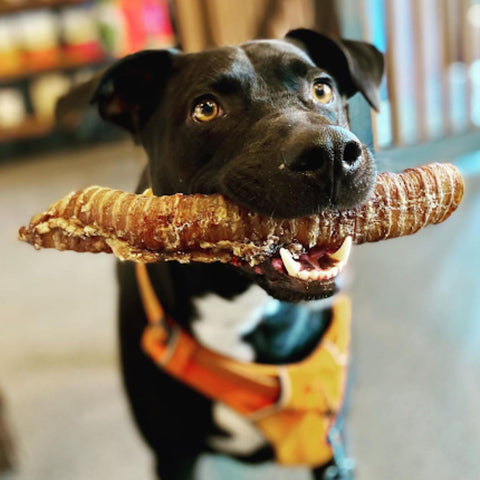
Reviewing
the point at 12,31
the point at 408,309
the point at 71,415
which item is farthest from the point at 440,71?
the point at 12,31

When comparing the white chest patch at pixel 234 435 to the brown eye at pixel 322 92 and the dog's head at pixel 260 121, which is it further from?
the brown eye at pixel 322 92

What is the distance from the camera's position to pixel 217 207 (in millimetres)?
600

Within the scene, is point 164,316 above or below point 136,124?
below

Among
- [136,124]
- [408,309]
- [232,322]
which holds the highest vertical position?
[136,124]

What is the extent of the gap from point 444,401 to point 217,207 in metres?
1.13

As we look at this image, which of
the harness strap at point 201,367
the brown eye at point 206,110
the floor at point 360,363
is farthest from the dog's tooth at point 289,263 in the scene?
the floor at point 360,363

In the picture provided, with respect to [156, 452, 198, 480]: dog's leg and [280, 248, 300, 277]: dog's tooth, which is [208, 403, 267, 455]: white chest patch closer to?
[156, 452, 198, 480]: dog's leg

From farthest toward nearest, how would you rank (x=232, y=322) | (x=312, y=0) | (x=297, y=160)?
(x=312, y=0) < (x=232, y=322) < (x=297, y=160)

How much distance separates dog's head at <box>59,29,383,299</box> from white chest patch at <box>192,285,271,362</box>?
209mm

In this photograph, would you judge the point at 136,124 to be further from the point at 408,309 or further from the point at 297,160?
the point at 408,309

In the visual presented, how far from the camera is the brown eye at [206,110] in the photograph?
0.77m

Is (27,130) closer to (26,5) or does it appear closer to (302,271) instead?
(26,5)

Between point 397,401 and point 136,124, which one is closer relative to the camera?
point 136,124

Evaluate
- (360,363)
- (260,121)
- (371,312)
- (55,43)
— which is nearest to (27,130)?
(55,43)
